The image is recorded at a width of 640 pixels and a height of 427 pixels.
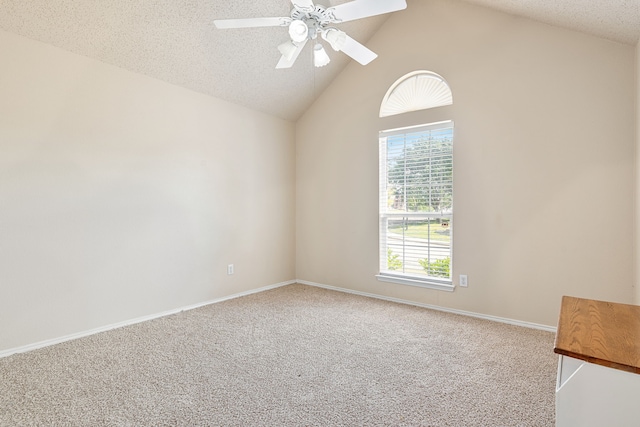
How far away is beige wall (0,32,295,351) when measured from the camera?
8.20 feet

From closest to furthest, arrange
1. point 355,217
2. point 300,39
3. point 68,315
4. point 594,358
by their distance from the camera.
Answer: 1. point 594,358
2. point 300,39
3. point 68,315
4. point 355,217

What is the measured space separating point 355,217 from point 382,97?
4.82ft

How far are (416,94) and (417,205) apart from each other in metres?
1.24

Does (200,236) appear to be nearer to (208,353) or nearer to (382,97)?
(208,353)

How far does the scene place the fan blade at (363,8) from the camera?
6.17ft

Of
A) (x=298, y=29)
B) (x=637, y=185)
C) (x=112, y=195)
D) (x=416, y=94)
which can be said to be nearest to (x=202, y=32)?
(x=298, y=29)

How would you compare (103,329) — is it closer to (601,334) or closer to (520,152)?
(601,334)

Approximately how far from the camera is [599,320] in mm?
1374

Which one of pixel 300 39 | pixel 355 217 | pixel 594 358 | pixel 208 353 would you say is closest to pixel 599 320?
pixel 594 358

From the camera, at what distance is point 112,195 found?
299 centimetres

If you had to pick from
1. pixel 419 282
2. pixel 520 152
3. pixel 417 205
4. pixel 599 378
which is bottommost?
pixel 419 282

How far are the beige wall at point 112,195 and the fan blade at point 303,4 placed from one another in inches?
80.3

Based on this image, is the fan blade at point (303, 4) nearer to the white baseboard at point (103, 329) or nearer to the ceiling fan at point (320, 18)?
the ceiling fan at point (320, 18)

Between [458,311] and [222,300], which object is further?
[222,300]
